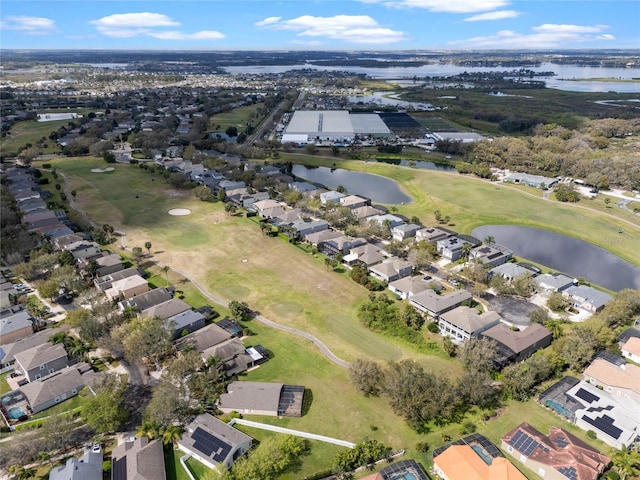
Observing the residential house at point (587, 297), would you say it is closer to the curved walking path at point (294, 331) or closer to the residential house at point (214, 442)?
the curved walking path at point (294, 331)

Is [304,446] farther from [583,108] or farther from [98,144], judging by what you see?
[583,108]

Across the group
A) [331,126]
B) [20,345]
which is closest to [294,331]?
[20,345]

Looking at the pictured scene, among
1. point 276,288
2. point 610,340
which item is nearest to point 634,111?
point 610,340

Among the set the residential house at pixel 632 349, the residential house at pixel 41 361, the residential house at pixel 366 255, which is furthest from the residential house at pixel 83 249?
the residential house at pixel 632 349

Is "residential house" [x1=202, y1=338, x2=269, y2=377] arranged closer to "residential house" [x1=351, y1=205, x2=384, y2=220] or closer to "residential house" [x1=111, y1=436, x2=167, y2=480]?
"residential house" [x1=111, y1=436, x2=167, y2=480]

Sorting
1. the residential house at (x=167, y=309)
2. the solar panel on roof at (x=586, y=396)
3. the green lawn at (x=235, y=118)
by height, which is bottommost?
the solar panel on roof at (x=586, y=396)

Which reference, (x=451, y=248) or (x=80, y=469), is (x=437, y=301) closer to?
(x=451, y=248)
